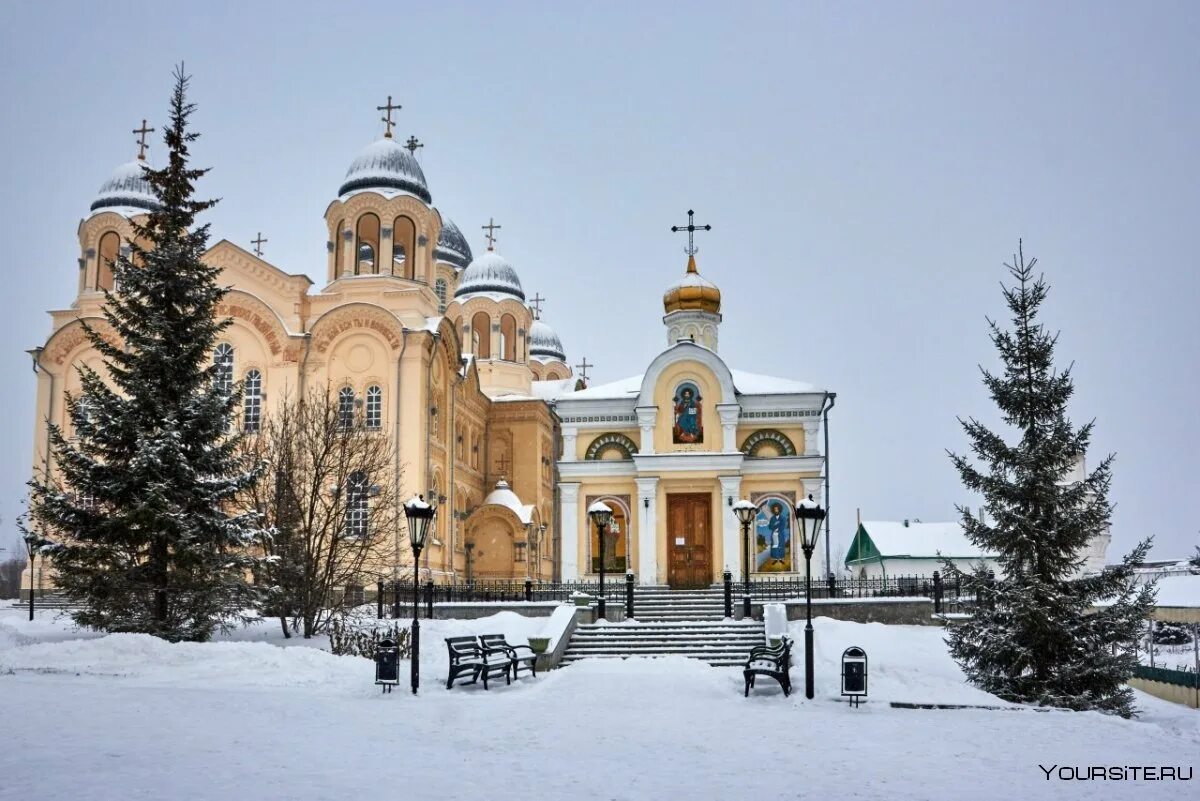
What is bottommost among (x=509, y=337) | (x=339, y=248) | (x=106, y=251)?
(x=509, y=337)

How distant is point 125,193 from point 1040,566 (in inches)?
1390

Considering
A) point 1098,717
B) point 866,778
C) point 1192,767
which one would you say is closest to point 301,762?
point 866,778

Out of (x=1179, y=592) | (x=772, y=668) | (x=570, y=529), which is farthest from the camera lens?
(x=570, y=529)

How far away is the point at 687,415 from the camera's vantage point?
1256 inches

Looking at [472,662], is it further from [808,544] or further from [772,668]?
[808,544]

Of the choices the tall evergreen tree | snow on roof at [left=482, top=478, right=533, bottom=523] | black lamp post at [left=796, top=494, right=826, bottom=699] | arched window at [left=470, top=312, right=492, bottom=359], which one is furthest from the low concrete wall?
arched window at [left=470, top=312, right=492, bottom=359]

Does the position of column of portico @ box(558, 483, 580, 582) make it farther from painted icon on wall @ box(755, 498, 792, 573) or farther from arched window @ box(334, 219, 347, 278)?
arched window @ box(334, 219, 347, 278)

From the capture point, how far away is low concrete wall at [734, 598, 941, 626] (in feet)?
74.4

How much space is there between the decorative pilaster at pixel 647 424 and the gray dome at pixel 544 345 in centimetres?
2968

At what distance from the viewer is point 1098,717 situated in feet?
40.7

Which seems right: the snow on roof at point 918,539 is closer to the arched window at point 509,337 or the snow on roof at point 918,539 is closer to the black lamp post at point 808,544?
the arched window at point 509,337

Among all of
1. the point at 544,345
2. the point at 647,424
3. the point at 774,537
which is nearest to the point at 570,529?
the point at 647,424

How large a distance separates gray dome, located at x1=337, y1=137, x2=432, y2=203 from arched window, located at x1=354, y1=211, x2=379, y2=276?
1.19m

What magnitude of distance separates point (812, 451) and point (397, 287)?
1513 cm
